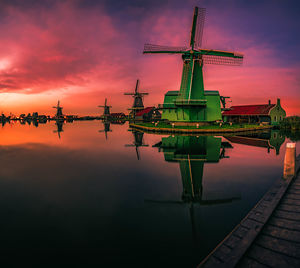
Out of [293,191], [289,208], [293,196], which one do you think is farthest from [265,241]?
[293,191]

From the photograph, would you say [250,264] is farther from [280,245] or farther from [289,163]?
[289,163]

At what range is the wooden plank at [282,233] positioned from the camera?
3502mm

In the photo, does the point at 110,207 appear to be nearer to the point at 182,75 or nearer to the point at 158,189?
the point at 158,189

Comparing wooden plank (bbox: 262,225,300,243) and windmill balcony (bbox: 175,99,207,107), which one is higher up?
windmill balcony (bbox: 175,99,207,107)

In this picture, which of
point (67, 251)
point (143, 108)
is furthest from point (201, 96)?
point (143, 108)

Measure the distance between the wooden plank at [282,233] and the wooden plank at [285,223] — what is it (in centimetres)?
15

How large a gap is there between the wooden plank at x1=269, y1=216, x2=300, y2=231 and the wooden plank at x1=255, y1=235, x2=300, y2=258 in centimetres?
59

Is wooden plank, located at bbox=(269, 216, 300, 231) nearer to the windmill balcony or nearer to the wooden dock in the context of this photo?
the wooden dock

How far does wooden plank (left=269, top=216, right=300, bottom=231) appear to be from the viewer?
3.84m

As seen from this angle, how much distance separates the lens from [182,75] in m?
33.6

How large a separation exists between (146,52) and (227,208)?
32484mm

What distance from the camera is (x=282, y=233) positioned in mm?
3660

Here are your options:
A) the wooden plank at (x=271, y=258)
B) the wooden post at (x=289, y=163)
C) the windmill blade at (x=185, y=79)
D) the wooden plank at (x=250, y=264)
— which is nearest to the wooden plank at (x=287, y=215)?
the wooden plank at (x=271, y=258)

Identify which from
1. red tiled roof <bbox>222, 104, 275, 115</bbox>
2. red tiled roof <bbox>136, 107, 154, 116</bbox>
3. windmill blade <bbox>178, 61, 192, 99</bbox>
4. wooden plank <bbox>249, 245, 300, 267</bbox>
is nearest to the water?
wooden plank <bbox>249, 245, 300, 267</bbox>
